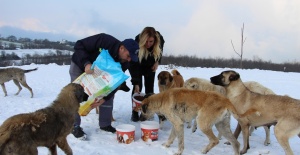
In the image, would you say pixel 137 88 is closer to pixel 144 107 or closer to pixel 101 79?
pixel 144 107

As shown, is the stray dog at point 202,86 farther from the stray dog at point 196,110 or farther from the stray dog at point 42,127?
the stray dog at point 42,127

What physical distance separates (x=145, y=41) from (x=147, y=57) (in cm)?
61

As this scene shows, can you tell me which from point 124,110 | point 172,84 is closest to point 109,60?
point 172,84

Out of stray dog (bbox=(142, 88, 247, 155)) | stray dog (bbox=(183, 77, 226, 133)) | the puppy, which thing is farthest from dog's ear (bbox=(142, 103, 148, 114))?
stray dog (bbox=(183, 77, 226, 133))

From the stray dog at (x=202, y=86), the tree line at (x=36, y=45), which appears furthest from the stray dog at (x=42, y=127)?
the tree line at (x=36, y=45)

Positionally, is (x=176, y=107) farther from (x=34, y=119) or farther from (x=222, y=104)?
(x=34, y=119)

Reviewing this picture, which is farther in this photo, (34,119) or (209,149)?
(209,149)

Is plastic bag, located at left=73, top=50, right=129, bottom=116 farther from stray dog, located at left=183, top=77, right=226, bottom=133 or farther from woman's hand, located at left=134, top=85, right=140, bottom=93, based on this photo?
stray dog, located at left=183, top=77, right=226, bottom=133

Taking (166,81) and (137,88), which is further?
(166,81)

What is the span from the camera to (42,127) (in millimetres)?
3863

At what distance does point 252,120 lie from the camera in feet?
19.4

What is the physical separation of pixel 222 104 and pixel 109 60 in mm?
2276

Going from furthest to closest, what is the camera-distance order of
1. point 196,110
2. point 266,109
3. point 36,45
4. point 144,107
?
point 36,45, point 144,107, point 266,109, point 196,110

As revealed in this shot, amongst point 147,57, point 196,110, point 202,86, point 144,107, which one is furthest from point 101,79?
point 202,86
